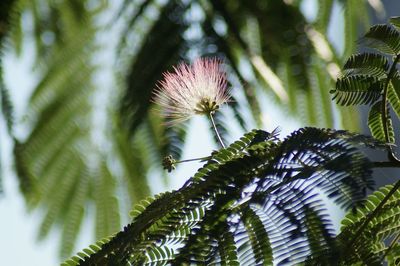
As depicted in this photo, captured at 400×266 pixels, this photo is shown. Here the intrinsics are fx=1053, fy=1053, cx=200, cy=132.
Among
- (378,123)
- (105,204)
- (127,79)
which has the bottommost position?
(378,123)

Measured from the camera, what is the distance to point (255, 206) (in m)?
1.10

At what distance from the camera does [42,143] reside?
263 centimetres

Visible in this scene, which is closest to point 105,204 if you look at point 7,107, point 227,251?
point 7,107

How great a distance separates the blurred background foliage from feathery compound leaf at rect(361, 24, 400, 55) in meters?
0.75

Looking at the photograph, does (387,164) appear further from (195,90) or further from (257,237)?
(195,90)

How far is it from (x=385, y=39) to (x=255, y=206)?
352 millimetres

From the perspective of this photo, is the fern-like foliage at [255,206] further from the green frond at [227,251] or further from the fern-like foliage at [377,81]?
the fern-like foliage at [377,81]

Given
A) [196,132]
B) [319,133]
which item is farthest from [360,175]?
[196,132]

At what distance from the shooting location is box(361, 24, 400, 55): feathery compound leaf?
52.0 inches

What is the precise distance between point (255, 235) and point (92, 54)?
1669mm

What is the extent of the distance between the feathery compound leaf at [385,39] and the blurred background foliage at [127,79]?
0.75m

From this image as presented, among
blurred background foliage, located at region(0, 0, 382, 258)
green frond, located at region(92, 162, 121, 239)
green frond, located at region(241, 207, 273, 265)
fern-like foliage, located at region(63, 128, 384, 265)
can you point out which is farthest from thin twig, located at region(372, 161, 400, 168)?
green frond, located at region(92, 162, 121, 239)

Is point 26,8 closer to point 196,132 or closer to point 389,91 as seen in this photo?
point 196,132

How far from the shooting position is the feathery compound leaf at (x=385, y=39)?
132 cm
